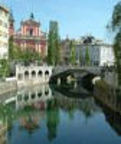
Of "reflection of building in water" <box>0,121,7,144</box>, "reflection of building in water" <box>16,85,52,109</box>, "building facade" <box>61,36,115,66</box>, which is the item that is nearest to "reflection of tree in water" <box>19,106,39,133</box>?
"reflection of building in water" <box>0,121,7,144</box>

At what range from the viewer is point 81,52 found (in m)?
144

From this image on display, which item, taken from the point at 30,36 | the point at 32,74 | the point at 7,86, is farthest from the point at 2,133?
the point at 30,36

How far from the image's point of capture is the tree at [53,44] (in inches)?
3600

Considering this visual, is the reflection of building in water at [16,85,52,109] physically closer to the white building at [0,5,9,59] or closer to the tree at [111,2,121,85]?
the white building at [0,5,9,59]

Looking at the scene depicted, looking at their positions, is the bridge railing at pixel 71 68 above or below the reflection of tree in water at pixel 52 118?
above

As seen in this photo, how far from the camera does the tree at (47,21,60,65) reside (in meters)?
91.4

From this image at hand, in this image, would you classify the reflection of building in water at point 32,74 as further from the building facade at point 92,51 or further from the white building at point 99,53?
the white building at point 99,53

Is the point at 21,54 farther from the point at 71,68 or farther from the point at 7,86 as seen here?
the point at 7,86

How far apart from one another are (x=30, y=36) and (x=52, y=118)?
69.1 m

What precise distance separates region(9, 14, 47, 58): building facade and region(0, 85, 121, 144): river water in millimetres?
47430

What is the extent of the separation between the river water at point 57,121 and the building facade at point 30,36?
156 feet

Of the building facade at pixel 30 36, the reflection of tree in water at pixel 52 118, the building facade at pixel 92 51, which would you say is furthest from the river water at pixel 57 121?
the building facade at pixel 92 51

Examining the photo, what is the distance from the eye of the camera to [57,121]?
42125mm

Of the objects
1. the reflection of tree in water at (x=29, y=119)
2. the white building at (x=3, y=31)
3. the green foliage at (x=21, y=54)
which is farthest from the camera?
the green foliage at (x=21, y=54)
